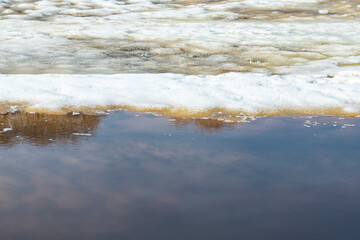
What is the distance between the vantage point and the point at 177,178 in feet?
13.3

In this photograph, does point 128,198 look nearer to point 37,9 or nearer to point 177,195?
point 177,195

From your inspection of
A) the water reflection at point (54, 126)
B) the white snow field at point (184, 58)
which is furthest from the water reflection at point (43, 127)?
the white snow field at point (184, 58)

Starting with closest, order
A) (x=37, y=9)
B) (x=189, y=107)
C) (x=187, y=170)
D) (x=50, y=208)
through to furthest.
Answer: (x=50, y=208) → (x=187, y=170) → (x=189, y=107) → (x=37, y=9)

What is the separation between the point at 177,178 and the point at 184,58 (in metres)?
6.03

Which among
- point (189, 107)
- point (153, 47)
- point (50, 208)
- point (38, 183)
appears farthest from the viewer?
point (153, 47)

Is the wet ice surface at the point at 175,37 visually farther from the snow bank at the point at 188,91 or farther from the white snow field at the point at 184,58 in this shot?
the snow bank at the point at 188,91

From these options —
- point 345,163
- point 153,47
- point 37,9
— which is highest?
point 37,9

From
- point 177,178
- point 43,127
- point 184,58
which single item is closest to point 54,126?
point 43,127

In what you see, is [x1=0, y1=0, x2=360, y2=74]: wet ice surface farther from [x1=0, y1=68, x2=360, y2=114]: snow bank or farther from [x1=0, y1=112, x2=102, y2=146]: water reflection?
[x1=0, y1=112, x2=102, y2=146]: water reflection

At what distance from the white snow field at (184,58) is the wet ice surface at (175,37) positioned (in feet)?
0.08

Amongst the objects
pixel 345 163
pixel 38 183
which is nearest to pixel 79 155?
pixel 38 183

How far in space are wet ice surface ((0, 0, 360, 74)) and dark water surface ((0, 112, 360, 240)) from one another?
3349 mm

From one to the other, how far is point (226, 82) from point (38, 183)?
12.6 ft

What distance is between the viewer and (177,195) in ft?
12.3
